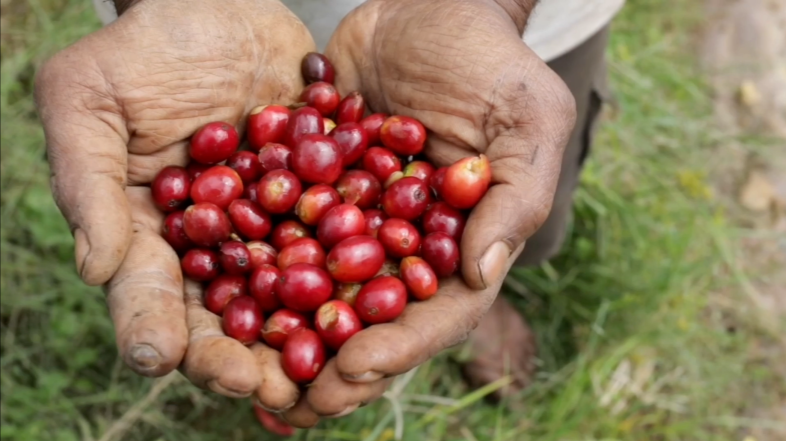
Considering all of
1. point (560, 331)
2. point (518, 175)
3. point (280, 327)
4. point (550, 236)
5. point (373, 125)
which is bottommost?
point (560, 331)

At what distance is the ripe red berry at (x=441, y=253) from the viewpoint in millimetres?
2186

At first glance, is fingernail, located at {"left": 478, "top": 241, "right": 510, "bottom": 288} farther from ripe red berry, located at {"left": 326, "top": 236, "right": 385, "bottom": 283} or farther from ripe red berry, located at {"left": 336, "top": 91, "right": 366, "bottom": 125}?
ripe red berry, located at {"left": 336, "top": 91, "right": 366, "bottom": 125}

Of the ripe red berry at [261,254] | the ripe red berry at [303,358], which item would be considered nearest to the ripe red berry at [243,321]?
the ripe red berry at [303,358]

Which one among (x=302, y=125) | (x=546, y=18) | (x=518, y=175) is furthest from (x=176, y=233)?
(x=546, y=18)

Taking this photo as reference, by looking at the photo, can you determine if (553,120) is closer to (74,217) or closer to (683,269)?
(74,217)

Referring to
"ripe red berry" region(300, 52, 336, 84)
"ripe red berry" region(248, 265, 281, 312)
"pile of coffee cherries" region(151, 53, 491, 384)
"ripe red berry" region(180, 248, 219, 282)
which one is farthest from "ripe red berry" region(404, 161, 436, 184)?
"ripe red berry" region(180, 248, 219, 282)

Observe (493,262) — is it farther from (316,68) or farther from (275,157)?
(316,68)

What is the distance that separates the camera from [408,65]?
2570 mm

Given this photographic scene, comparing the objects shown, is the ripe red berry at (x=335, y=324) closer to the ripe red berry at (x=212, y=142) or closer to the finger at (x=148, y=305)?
the finger at (x=148, y=305)

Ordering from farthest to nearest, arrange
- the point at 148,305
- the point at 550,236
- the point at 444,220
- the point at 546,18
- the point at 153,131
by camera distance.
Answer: the point at 550,236, the point at 546,18, the point at 153,131, the point at 444,220, the point at 148,305

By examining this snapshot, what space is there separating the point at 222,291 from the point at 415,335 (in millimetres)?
598

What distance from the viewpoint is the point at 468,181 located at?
2.27 m

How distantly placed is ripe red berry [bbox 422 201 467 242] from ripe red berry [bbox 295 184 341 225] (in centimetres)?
30

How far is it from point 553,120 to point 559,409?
1.65 meters
